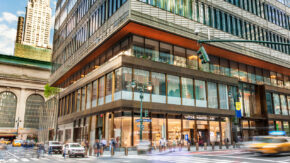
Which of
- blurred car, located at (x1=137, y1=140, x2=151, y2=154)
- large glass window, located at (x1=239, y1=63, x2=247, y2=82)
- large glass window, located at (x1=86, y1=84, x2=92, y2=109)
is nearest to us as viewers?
blurred car, located at (x1=137, y1=140, x2=151, y2=154)

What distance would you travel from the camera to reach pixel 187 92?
34.4 m

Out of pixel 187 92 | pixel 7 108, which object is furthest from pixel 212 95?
pixel 7 108

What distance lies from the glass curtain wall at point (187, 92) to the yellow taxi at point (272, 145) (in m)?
15.4

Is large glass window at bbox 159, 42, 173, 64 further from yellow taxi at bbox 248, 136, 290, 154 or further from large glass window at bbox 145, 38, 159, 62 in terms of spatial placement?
yellow taxi at bbox 248, 136, 290, 154

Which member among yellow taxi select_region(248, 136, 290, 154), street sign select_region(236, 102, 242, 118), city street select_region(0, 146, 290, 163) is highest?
street sign select_region(236, 102, 242, 118)

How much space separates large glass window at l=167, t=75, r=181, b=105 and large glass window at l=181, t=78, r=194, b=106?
2.86 feet

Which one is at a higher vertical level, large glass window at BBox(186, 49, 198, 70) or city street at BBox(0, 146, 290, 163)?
large glass window at BBox(186, 49, 198, 70)

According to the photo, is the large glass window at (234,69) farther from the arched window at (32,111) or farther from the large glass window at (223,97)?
the arched window at (32,111)

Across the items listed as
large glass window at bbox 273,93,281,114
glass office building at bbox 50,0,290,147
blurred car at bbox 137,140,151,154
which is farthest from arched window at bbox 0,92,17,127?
large glass window at bbox 273,93,281,114

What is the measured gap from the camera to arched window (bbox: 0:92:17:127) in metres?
110

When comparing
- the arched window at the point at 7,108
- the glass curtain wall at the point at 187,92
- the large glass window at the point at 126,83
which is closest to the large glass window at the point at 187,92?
the glass curtain wall at the point at 187,92

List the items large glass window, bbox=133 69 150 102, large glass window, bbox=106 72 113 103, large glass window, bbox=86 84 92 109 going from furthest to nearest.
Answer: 1. large glass window, bbox=86 84 92 109
2. large glass window, bbox=106 72 113 103
3. large glass window, bbox=133 69 150 102

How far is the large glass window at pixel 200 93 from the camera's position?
35094 millimetres

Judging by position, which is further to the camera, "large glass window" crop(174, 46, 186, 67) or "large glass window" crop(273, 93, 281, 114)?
"large glass window" crop(273, 93, 281, 114)
